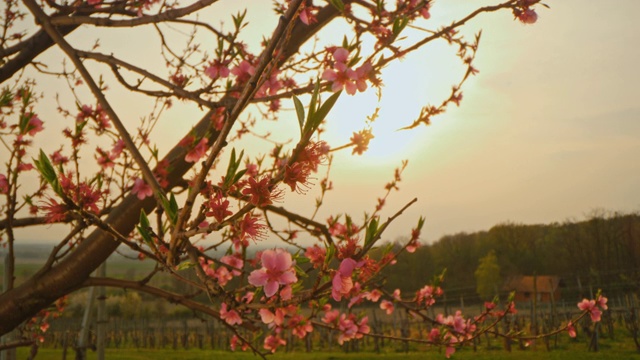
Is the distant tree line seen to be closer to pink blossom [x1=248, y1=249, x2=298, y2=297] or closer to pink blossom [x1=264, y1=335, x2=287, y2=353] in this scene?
pink blossom [x1=264, y1=335, x2=287, y2=353]

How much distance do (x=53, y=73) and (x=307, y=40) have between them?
1.94 meters

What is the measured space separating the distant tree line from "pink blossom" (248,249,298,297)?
47.7 m

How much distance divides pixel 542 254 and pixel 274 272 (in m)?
58.6

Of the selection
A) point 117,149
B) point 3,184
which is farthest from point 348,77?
point 3,184

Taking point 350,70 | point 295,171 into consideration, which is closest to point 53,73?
point 350,70

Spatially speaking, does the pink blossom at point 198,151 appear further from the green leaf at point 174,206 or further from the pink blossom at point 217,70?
the green leaf at point 174,206

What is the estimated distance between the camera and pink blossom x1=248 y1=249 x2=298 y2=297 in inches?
58.1

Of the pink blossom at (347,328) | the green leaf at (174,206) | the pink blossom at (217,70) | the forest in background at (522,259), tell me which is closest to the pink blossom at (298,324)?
the pink blossom at (347,328)

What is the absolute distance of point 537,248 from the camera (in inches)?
2231

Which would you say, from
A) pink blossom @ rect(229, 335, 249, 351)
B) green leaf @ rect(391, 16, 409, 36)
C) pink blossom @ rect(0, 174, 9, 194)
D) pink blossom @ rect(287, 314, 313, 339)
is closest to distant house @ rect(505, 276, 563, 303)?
pink blossom @ rect(229, 335, 249, 351)

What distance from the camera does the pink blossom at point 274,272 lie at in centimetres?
147

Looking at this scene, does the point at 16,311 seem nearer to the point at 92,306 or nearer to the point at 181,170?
the point at 181,170

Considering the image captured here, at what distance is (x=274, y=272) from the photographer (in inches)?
59.2

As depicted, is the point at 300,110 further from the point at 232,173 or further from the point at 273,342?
the point at 273,342
